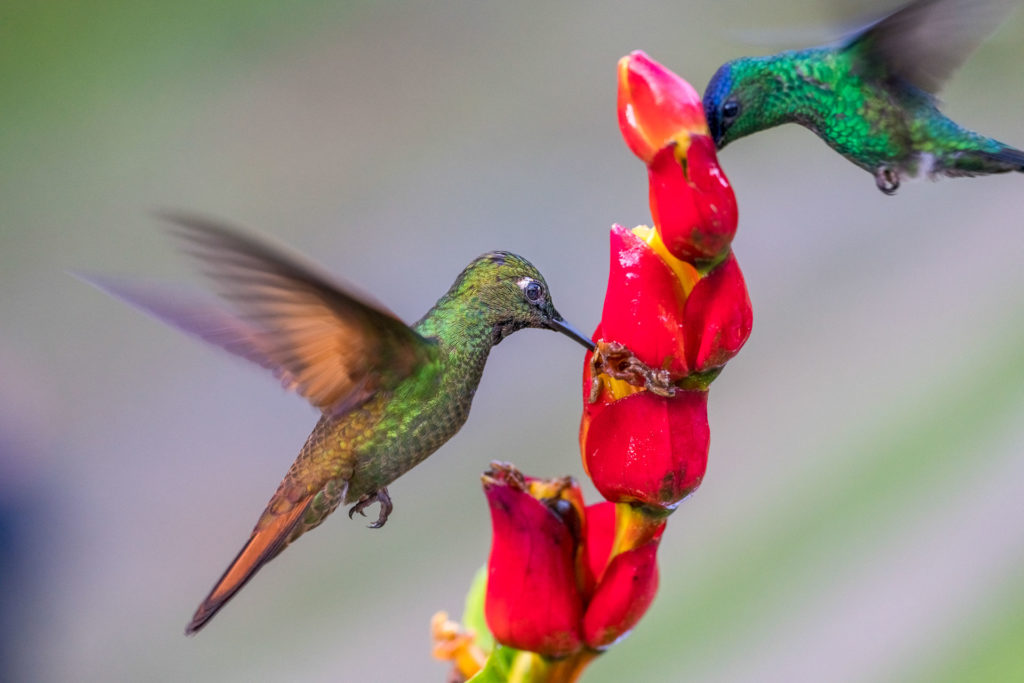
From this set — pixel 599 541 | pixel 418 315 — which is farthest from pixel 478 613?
pixel 418 315

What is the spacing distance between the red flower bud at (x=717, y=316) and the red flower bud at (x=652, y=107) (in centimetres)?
6

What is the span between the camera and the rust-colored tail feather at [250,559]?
1.88 ft

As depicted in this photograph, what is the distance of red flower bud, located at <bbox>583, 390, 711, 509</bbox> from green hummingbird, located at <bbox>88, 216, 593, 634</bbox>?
54mm

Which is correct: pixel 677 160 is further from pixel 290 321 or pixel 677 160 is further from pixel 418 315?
pixel 418 315

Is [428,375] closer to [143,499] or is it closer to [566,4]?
[143,499]

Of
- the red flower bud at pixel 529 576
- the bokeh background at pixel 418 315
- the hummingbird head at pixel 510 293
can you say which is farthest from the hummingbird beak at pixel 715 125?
the bokeh background at pixel 418 315

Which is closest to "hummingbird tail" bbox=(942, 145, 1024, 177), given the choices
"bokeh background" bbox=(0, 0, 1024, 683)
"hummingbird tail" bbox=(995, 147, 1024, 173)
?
"hummingbird tail" bbox=(995, 147, 1024, 173)

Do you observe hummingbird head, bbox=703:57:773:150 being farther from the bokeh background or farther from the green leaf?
the bokeh background

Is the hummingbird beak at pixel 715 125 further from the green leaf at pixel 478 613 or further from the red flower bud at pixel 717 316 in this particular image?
the green leaf at pixel 478 613

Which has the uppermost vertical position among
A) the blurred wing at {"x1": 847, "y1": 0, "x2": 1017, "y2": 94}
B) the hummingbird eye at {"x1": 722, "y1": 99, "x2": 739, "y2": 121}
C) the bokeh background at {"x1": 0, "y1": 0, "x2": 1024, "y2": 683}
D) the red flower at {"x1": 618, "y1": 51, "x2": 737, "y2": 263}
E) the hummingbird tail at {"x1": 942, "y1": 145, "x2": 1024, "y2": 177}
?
the blurred wing at {"x1": 847, "y1": 0, "x2": 1017, "y2": 94}

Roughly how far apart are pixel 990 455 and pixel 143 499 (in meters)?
1.53

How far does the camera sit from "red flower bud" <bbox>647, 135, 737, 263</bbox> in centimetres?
44

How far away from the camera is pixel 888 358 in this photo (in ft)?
6.73

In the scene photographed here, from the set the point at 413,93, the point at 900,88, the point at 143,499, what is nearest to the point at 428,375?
the point at 900,88
